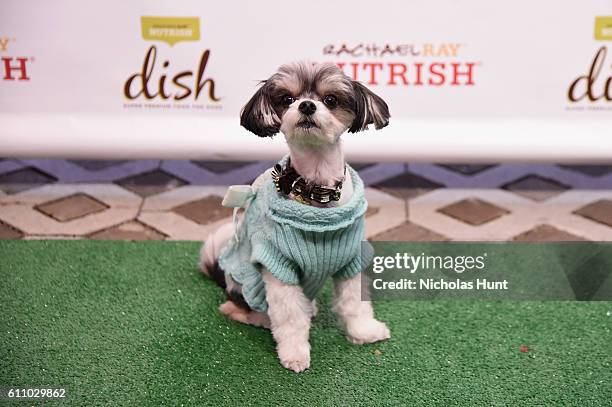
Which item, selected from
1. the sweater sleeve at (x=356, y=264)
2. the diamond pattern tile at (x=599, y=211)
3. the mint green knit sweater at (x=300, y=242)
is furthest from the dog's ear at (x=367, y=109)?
the diamond pattern tile at (x=599, y=211)

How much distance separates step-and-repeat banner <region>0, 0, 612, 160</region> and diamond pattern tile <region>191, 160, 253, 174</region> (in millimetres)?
431

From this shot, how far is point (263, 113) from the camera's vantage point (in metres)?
2.30

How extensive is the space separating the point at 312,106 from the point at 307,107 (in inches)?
0.5

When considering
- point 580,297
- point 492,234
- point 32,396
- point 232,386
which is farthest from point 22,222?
point 580,297

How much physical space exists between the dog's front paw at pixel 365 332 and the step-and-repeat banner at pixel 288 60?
1.12m

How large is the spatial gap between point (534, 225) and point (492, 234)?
21 cm

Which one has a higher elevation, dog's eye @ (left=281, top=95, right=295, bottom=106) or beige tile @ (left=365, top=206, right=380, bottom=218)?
dog's eye @ (left=281, top=95, right=295, bottom=106)

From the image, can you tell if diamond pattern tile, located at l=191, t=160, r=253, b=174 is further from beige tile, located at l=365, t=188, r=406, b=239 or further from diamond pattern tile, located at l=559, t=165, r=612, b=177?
diamond pattern tile, located at l=559, t=165, r=612, b=177

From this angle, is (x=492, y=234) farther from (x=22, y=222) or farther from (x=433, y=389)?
(x=22, y=222)

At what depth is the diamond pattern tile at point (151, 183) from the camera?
12.7 ft

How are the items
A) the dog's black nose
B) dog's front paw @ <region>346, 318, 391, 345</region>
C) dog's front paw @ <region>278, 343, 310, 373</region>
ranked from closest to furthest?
the dog's black nose, dog's front paw @ <region>278, 343, 310, 373</region>, dog's front paw @ <region>346, 318, 391, 345</region>

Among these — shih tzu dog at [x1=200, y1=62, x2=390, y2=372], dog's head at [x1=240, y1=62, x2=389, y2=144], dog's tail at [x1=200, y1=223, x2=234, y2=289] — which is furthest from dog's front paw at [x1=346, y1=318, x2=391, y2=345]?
dog's head at [x1=240, y1=62, x2=389, y2=144]

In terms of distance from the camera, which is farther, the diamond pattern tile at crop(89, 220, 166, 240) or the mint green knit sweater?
the diamond pattern tile at crop(89, 220, 166, 240)

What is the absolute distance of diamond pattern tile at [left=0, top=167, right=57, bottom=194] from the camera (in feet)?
12.8
